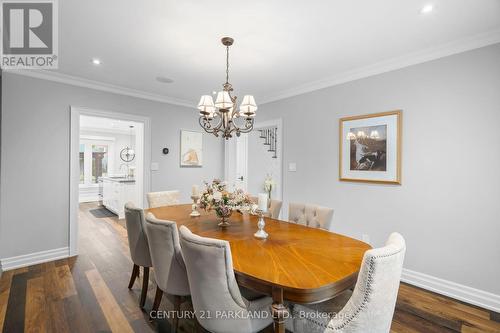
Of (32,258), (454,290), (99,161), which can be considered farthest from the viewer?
(99,161)

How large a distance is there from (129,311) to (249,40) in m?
2.79

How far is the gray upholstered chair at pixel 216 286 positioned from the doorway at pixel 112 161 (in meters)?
3.18

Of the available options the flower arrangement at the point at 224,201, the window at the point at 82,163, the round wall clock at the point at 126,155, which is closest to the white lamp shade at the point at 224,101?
the flower arrangement at the point at 224,201

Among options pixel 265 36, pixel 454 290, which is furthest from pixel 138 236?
pixel 454 290

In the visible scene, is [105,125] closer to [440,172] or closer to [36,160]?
[36,160]

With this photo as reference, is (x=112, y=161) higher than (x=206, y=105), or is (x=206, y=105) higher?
(x=206, y=105)

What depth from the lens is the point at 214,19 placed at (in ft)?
6.61

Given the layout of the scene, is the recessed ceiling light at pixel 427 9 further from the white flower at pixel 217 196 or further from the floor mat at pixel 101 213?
the floor mat at pixel 101 213

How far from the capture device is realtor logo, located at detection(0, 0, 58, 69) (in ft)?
6.18

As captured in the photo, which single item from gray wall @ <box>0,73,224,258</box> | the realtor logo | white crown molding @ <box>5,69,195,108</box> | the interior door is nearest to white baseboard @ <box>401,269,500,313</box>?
the interior door

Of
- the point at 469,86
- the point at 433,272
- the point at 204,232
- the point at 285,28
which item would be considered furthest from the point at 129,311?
the point at 469,86

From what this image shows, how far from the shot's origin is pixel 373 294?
110 centimetres

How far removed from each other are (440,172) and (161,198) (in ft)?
11.4

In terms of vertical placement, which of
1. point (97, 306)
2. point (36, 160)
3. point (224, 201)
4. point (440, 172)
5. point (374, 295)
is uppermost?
point (36, 160)
